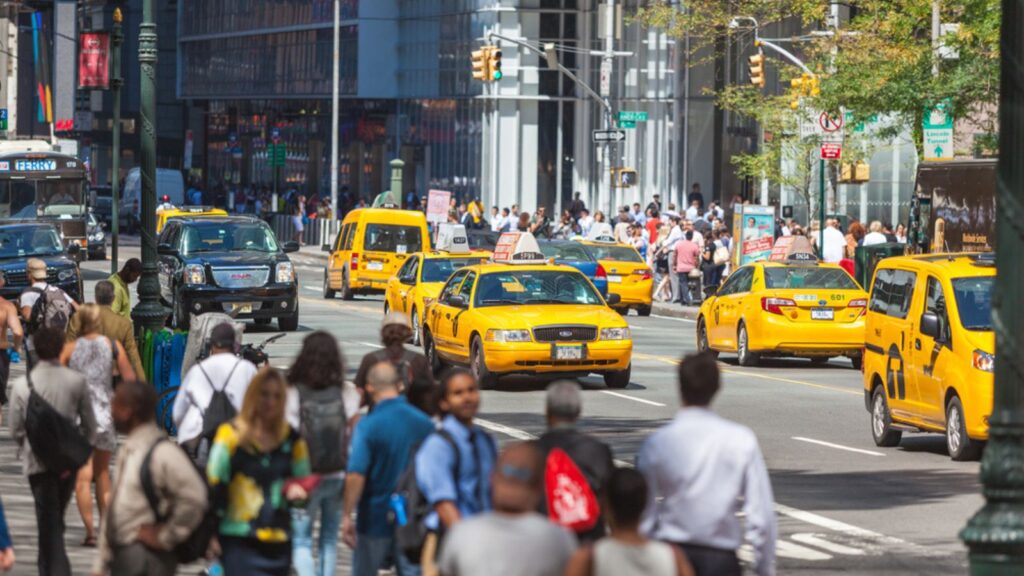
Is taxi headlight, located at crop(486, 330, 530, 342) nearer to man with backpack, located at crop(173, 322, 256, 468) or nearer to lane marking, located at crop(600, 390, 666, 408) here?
lane marking, located at crop(600, 390, 666, 408)

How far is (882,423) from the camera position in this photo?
20.4m

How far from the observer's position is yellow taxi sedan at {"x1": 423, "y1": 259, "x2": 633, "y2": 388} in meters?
25.1

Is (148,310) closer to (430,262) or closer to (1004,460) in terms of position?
(430,262)

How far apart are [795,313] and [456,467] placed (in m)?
20.6

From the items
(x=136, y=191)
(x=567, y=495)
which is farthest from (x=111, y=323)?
(x=136, y=191)

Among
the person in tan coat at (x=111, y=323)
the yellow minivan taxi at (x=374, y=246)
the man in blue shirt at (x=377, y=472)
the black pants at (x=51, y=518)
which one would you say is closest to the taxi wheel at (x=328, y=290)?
the yellow minivan taxi at (x=374, y=246)

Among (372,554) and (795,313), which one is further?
(795,313)

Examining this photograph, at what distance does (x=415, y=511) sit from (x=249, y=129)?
9312 centimetres

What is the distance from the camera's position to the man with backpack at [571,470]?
8.66 meters

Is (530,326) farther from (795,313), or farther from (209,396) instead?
(209,396)

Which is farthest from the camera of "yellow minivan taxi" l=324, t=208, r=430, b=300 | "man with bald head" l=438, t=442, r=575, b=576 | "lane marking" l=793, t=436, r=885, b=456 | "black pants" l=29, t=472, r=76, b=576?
"yellow minivan taxi" l=324, t=208, r=430, b=300

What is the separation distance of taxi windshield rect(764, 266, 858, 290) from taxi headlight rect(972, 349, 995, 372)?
37.2 ft

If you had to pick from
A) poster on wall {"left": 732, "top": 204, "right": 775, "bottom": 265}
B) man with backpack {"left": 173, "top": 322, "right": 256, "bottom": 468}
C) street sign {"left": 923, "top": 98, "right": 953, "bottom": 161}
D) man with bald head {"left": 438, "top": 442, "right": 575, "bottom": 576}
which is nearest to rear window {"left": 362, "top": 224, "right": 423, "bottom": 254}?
poster on wall {"left": 732, "top": 204, "right": 775, "bottom": 265}

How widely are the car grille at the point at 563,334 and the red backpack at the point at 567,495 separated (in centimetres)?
1636
